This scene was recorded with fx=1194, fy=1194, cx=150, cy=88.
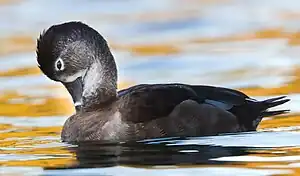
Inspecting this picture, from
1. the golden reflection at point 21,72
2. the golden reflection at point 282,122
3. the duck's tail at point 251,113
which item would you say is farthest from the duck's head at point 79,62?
the golden reflection at point 21,72

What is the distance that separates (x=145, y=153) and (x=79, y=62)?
1426 mm

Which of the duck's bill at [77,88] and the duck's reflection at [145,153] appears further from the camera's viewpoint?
the duck's bill at [77,88]

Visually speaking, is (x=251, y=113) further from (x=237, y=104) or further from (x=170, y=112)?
(x=170, y=112)

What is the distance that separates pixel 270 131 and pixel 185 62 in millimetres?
6700

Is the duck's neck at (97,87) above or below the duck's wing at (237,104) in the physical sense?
above

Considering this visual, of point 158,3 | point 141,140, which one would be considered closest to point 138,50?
point 158,3

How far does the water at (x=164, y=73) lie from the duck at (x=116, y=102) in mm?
152

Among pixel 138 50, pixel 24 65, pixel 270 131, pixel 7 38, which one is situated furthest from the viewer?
pixel 7 38

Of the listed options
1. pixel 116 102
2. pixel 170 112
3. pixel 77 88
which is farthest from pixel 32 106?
pixel 170 112

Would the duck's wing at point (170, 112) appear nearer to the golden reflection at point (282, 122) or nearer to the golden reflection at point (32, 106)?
the golden reflection at point (282, 122)

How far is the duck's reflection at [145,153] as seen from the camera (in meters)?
8.15

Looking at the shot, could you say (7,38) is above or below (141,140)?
above

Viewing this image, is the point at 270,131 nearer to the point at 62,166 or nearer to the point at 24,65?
the point at 62,166

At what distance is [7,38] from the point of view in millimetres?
20250
